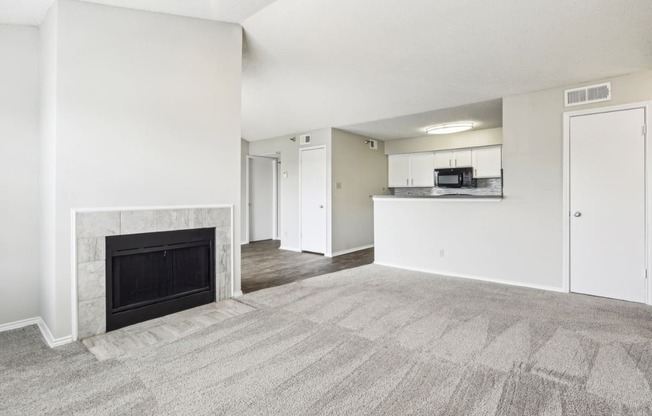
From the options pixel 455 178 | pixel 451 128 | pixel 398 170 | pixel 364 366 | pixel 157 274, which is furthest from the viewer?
pixel 398 170

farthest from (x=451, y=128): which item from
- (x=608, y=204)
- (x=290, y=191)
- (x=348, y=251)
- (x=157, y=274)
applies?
(x=157, y=274)

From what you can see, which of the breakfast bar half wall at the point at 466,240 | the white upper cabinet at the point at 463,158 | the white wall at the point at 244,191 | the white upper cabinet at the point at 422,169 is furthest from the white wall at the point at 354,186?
the white wall at the point at 244,191

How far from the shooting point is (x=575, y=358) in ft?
7.21

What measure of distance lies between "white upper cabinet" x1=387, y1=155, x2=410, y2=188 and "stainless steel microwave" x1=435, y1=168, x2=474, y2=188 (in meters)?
0.80

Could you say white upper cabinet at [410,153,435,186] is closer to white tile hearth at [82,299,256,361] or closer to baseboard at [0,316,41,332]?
white tile hearth at [82,299,256,361]

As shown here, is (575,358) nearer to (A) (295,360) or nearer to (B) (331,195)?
(A) (295,360)

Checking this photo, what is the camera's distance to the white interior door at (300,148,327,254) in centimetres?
623

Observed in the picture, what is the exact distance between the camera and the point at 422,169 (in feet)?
22.9

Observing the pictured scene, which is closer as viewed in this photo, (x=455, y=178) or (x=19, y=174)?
(x=19, y=174)

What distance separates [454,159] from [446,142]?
38cm

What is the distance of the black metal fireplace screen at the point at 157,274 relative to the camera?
2.68 meters

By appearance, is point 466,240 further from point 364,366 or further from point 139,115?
point 139,115

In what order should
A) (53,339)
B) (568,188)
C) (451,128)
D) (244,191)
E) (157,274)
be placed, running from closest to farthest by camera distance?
(53,339), (157,274), (568,188), (451,128), (244,191)

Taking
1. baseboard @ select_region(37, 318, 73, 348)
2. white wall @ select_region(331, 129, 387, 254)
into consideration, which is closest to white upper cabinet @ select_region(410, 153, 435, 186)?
white wall @ select_region(331, 129, 387, 254)
